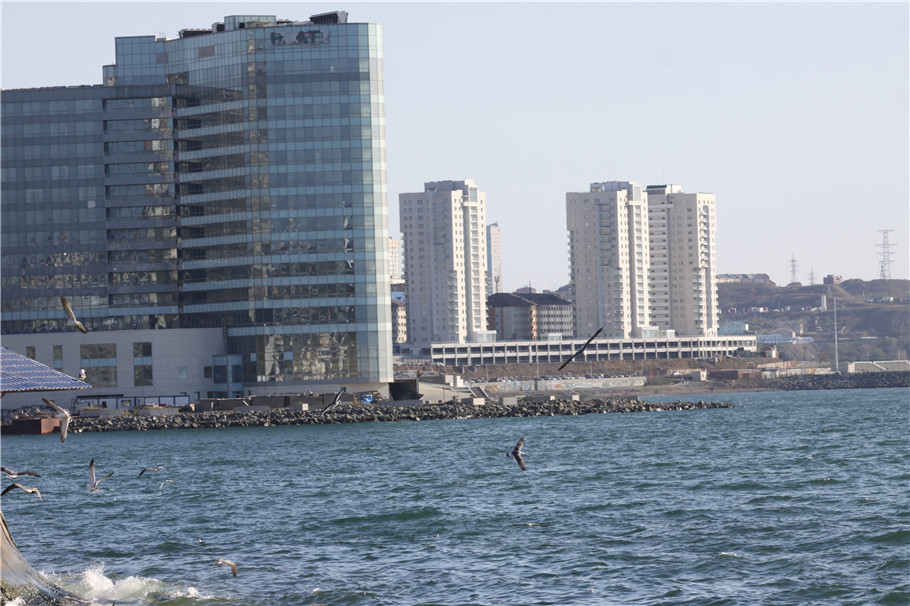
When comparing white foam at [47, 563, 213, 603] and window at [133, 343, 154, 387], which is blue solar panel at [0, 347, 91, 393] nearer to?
white foam at [47, 563, 213, 603]

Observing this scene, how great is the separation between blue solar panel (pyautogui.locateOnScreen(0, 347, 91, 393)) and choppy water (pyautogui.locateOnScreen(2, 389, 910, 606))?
6.48 metres

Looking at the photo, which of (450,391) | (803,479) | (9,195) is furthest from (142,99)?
(803,479)

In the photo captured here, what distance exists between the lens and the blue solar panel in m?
29.0

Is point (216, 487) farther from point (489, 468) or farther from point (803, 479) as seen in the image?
point (803, 479)

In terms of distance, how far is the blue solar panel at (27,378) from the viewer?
29000 mm

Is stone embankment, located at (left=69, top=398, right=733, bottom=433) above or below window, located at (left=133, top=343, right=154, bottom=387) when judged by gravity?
below

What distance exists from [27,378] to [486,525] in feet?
61.3

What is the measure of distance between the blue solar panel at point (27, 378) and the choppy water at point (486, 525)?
255 inches

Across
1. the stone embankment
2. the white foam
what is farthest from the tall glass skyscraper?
the white foam

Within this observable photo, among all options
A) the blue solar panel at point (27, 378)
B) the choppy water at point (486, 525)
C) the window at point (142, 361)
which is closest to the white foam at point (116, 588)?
the choppy water at point (486, 525)

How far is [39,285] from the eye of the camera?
148250 millimetres

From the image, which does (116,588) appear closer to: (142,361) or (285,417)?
(285,417)

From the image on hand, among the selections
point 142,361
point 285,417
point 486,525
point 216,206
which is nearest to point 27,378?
point 486,525

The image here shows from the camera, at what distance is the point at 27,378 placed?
30.2m
